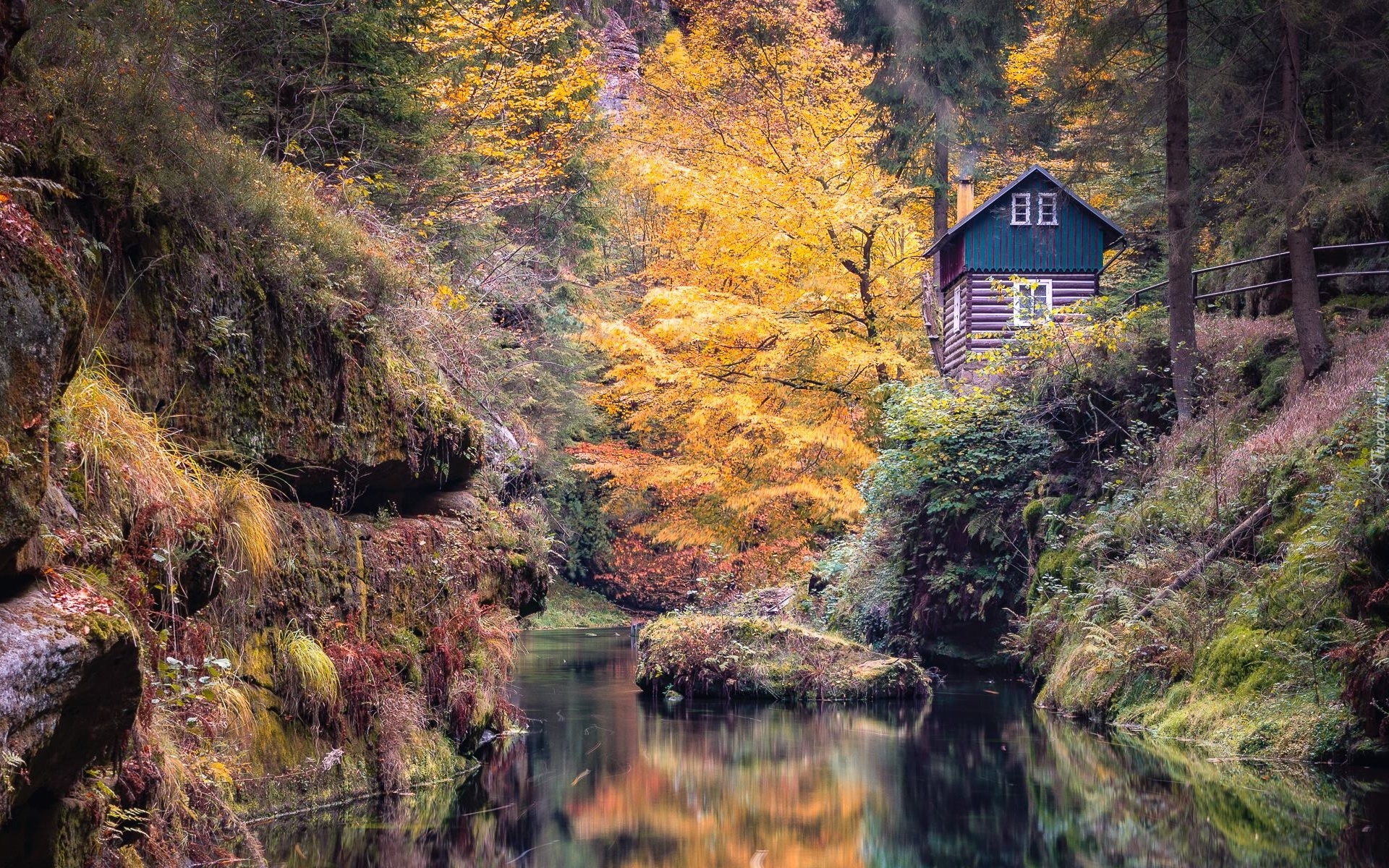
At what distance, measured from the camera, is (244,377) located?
7930 millimetres

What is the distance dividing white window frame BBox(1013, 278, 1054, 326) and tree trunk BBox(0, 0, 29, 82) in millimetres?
16433

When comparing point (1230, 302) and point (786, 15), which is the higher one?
point (786, 15)

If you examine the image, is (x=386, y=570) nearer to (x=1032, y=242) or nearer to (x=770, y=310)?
(x=770, y=310)

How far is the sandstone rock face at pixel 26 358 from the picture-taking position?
4129 millimetres

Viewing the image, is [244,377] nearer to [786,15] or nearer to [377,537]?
[377,537]

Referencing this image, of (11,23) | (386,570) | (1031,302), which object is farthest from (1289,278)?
(11,23)

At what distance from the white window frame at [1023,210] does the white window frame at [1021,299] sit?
1.22m

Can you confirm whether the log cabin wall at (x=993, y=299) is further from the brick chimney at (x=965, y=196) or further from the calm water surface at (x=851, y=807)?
the calm water surface at (x=851, y=807)

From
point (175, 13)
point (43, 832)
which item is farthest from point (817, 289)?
point (43, 832)

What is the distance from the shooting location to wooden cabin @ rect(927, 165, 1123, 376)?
25.0 metres

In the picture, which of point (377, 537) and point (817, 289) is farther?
point (817, 289)

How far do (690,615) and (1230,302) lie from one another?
1088 cm

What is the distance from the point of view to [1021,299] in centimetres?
2473

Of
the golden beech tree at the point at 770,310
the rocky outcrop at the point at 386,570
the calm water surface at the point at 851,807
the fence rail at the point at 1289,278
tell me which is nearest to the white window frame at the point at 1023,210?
the golden beech tree at the point at 770,310
